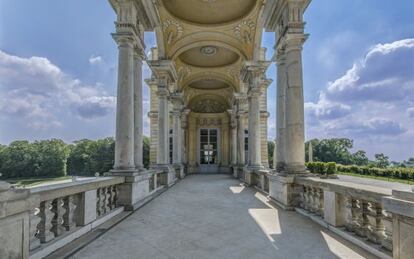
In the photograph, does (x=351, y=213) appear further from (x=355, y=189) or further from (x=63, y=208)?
(x=63, y=208)

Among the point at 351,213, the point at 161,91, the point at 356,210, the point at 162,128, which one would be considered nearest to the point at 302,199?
the point at 351,213

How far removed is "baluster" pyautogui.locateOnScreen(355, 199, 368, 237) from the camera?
3590 mm

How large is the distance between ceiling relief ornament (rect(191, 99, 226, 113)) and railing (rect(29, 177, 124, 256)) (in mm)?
18860

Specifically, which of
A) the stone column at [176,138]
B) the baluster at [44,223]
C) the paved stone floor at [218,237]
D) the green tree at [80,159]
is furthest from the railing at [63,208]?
the green tree at [80,159]

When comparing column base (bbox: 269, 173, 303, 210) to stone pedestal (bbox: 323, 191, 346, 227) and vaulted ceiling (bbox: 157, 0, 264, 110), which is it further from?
vaulted ceiling (bbox: 157, 0, 264, 110)

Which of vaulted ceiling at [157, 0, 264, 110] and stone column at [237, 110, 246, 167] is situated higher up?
vaulted ceiling at [157, 0, 264, 110]

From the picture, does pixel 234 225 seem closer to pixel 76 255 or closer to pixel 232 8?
pixel 76 255

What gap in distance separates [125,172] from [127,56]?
2.96m

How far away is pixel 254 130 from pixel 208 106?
1226 centimetres

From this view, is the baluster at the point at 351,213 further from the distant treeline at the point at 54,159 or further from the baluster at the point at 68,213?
the distant treeline at the point at 54,159

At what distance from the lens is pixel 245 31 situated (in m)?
12.2

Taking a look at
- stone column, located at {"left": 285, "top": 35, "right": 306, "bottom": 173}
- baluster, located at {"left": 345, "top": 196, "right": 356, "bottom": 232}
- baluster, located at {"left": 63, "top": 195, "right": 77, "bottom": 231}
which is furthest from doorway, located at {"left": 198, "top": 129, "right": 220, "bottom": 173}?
baluster, located at {"left": 63, "top": 195, "right": 77, "bottom": 231}

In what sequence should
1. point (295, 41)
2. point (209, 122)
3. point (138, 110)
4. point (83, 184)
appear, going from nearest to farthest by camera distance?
point (83, 184) → point (295, 41) → point (138, 110) → point (209, 122)

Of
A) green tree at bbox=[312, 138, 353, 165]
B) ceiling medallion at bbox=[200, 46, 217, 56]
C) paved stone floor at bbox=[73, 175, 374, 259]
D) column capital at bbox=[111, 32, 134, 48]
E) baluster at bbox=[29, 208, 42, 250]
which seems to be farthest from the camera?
green tree at bbox=[312, 138, 353, 165]
